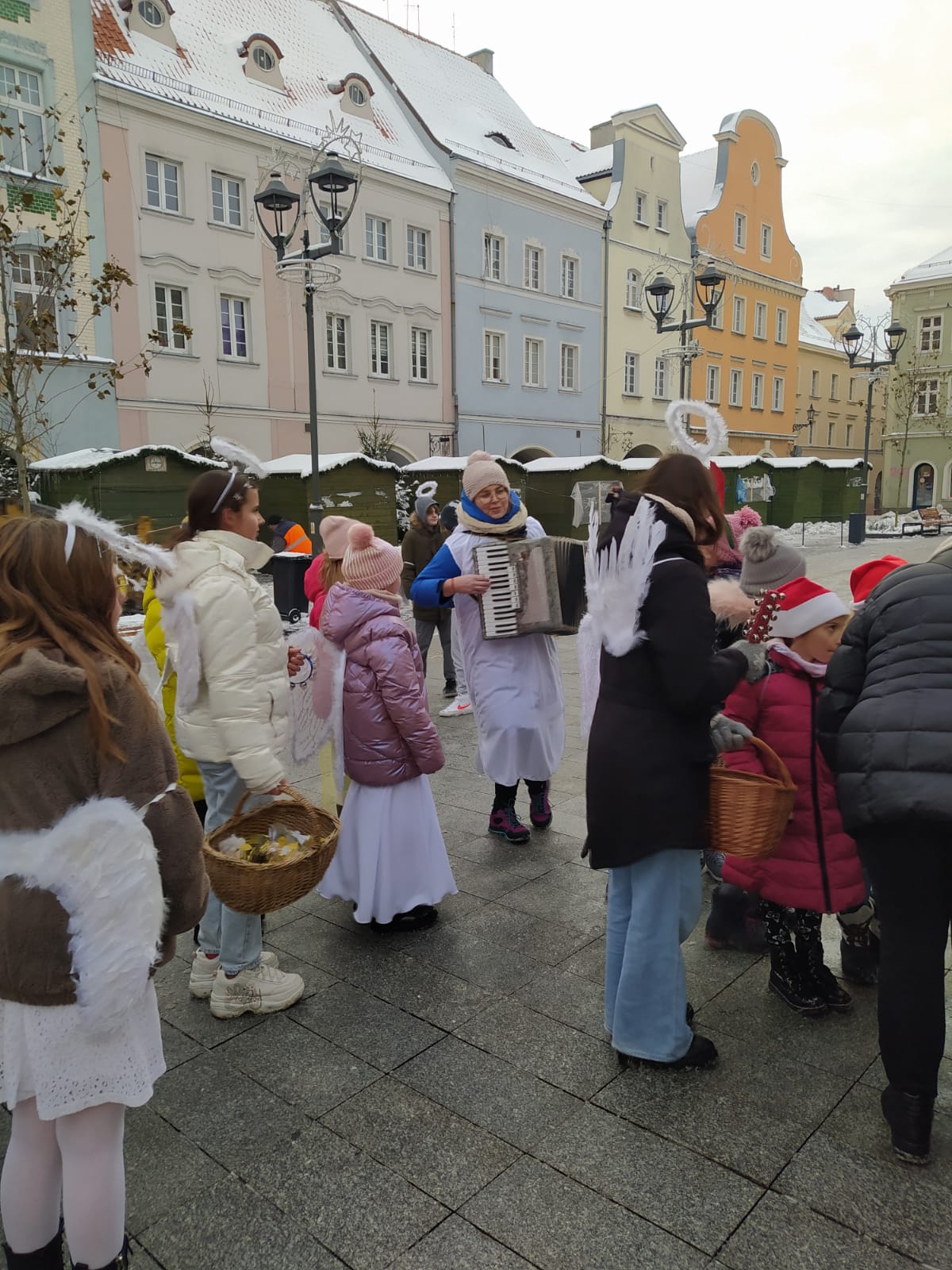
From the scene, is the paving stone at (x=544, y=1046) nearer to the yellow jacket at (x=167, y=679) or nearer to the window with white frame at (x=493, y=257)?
the yellow jacket at (x=167, y=679)

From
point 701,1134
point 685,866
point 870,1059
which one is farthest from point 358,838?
point 870,1059

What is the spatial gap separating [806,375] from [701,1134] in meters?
52.1

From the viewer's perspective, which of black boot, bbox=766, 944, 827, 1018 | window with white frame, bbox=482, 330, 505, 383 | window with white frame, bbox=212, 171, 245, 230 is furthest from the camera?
window with white frame, bbox=482, 330, 505, 383

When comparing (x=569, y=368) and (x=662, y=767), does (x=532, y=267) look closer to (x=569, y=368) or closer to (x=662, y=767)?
(x=569, y=368)

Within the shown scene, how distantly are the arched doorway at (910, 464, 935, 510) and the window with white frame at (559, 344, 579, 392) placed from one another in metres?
27.1

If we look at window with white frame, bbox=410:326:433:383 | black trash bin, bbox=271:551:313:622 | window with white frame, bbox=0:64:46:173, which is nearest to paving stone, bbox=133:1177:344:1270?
black trash bin, bbox=271:551:313:622

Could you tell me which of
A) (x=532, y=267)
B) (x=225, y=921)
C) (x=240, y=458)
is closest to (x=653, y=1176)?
(x=225, y=921)

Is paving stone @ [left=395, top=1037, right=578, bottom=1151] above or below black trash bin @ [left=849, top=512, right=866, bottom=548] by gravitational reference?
below

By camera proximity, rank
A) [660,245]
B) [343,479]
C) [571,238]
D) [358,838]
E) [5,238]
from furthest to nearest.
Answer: [660,245], [571,238], [343,479], [5,238], [358,838]

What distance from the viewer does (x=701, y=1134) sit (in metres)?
2.64

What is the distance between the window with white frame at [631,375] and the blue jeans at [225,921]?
3202 centimetres

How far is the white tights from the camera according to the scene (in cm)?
193

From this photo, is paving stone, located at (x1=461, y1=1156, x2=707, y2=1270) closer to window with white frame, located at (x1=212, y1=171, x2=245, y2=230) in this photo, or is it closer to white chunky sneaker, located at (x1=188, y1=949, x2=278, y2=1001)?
white chunky sneaker, located at (x1=188, y1=949, x2=278, y2=1001)

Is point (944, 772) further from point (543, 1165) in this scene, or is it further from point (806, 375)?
point (806, 375)
